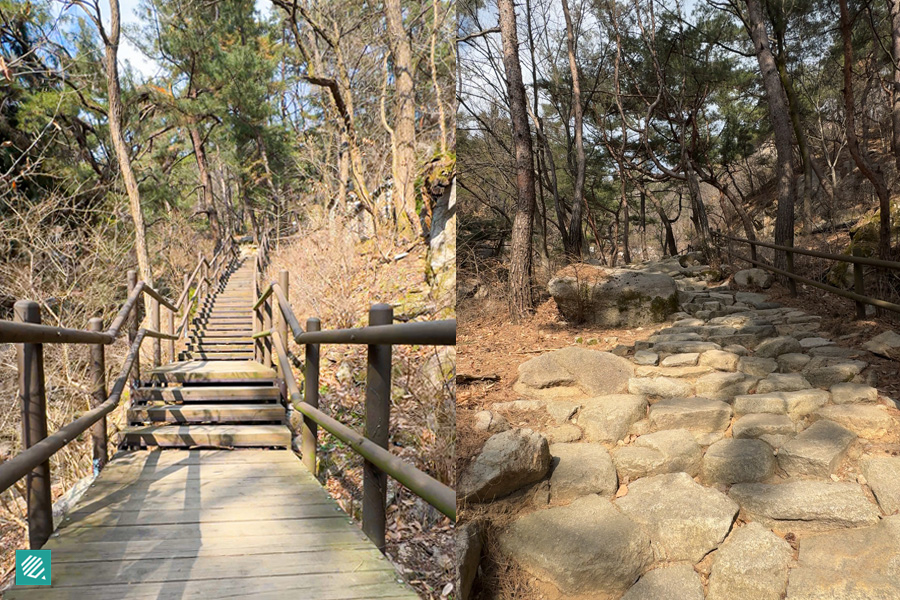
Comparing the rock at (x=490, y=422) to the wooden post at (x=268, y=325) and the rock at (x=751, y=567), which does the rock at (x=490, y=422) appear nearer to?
the rock at (x=751, y=567)

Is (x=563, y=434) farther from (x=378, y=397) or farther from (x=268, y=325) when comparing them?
(x=268, y=325)

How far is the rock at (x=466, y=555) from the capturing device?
1.99 metres

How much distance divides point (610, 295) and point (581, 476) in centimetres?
136

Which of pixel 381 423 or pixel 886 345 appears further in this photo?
pixel 886 345

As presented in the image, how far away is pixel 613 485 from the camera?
2359mm

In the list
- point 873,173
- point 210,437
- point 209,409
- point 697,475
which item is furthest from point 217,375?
point 873,173

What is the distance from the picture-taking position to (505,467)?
2.25 meters

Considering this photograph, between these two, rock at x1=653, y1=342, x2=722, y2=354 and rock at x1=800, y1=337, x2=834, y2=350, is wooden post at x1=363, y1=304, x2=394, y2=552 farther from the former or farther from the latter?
rock at x1=800, y1=337, x2=834, y2=350

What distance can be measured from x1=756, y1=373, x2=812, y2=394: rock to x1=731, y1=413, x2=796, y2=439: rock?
0.33 metres

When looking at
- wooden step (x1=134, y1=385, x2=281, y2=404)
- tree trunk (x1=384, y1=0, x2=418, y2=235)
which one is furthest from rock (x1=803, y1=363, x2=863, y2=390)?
tree trunk (x1=384, y1=0, x2=418, y2=235)

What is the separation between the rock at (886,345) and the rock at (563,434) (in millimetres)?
2479

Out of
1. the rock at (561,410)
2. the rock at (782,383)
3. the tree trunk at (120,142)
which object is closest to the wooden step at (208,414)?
the rock at (561,410)

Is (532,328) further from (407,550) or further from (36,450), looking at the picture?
(36,450)

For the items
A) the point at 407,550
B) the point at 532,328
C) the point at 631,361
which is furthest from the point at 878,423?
the point at 407,550
